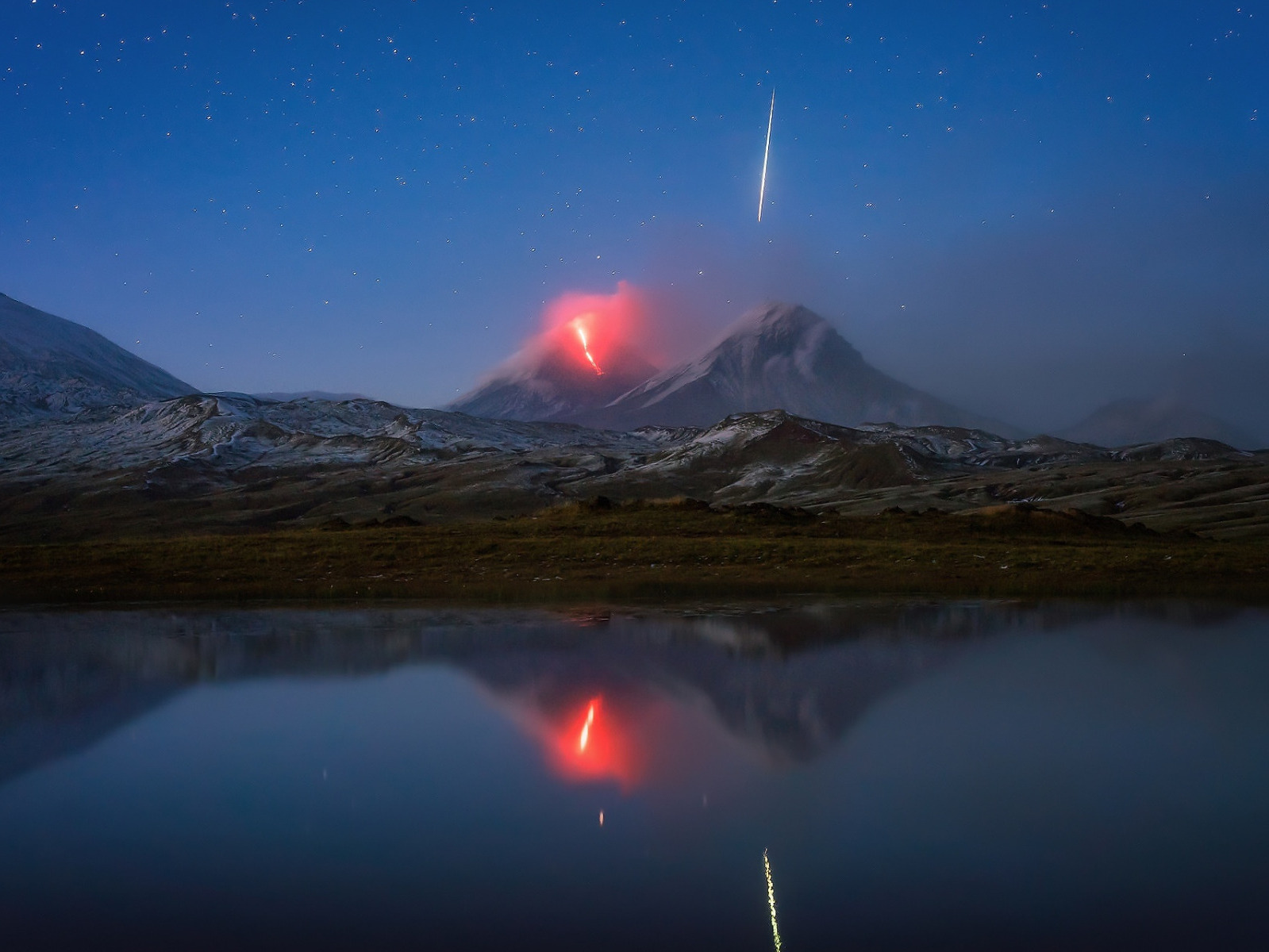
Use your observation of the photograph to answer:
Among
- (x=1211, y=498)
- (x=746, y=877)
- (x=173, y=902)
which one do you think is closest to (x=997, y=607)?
(x=746, y=877)

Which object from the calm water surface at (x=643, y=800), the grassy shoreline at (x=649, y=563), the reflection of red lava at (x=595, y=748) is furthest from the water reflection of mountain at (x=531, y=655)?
the grassy shoreline at (x=649, y=563)

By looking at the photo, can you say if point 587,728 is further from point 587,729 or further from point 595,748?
point 595,748

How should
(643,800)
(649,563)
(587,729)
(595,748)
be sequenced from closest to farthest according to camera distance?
(643,800) → (595,748) → (587,729) → (649,563)

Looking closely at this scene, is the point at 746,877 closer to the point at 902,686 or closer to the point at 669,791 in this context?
the point at 669,791

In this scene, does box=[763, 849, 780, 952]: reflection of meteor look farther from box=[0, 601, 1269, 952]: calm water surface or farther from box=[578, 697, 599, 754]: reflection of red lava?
box=[578, 697, 599, 754]: reflection of red lava

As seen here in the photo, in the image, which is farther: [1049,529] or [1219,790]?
[1049,529]

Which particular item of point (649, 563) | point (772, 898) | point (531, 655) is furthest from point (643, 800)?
point (649, 563)

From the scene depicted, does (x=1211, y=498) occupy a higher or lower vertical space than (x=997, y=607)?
higher

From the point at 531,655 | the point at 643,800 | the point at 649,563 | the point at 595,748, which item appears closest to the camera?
the point at 643,800
